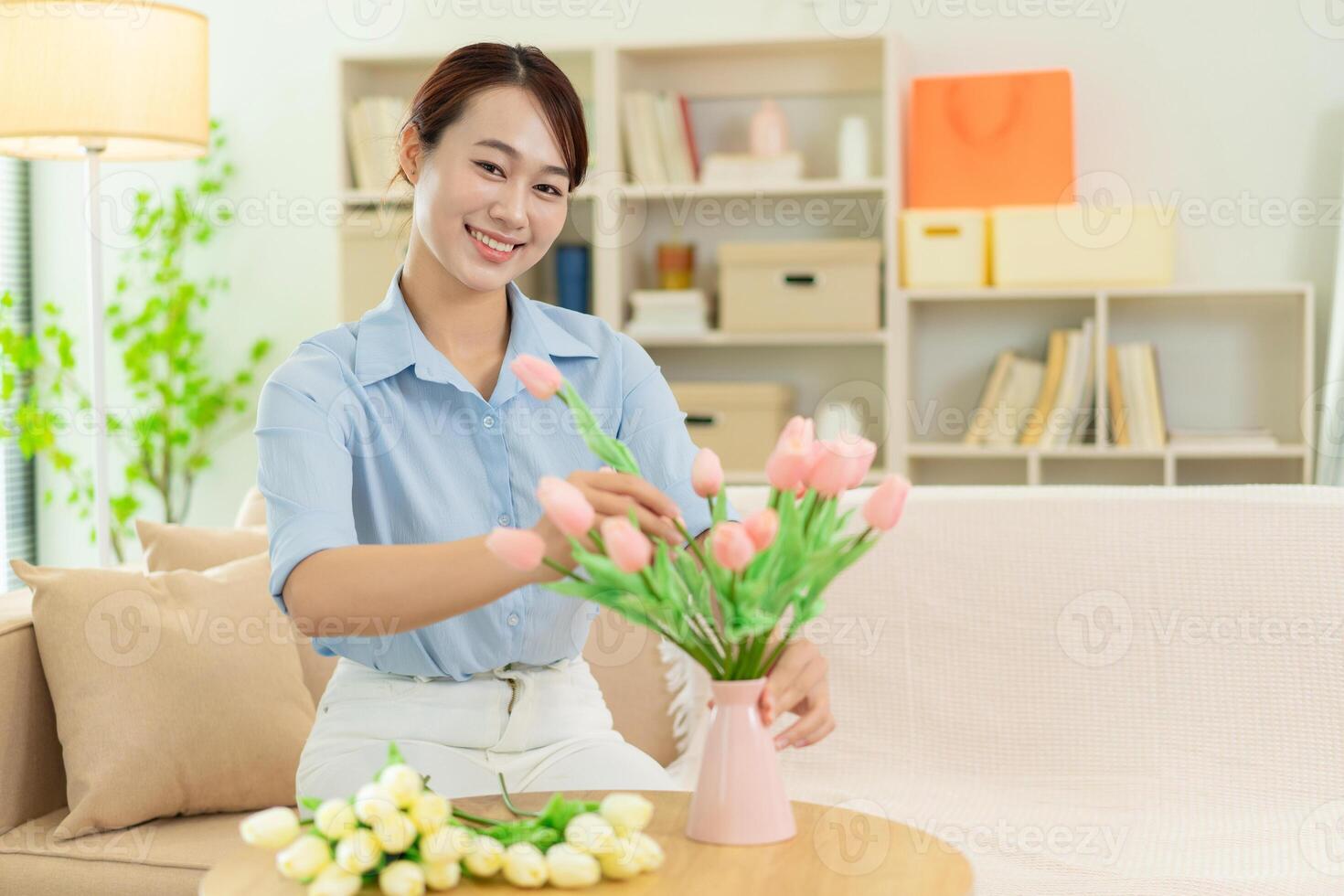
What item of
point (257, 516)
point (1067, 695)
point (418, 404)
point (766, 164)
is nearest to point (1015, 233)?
point (766, 164)

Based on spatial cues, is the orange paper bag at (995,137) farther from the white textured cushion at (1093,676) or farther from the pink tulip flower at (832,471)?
the pink tulip flower at (832,471)

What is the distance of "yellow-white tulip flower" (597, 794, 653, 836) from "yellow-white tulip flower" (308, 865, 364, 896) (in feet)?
0.63

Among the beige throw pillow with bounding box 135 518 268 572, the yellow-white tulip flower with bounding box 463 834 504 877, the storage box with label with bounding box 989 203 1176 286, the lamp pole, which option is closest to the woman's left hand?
the yellow-white tulip flower with bounding box 463 834 504 877

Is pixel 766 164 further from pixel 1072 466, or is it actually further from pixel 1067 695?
pixel 1067 695

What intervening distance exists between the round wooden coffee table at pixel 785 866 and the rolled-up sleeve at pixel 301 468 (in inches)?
10.2

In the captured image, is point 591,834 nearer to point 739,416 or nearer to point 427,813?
point 427,813

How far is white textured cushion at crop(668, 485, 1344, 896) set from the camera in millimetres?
1931

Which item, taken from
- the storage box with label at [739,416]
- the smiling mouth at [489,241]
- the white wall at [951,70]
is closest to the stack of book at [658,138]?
the white wall at [951,70]

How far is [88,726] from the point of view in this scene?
188cm

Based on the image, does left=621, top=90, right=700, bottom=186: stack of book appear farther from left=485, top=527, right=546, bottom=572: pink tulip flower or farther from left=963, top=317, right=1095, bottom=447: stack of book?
left=485, top=527, right=546, bottom=572: pink tulip flower

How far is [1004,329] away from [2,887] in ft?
8.54

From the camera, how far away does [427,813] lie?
1053 millimetres

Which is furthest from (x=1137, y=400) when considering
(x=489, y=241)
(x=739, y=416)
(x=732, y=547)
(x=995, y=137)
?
(x=732, y=547)

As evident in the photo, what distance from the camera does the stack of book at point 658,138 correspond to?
356 centimetres
